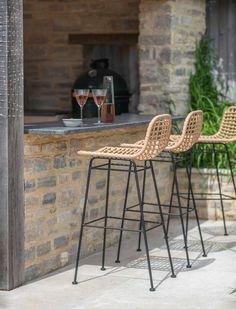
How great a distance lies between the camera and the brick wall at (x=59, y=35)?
32.8 ft

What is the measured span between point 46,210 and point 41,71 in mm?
4230

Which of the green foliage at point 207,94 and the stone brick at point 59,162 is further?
the green foliage at point 207,94

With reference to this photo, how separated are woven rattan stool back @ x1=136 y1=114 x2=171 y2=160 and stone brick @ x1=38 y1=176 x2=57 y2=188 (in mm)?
773

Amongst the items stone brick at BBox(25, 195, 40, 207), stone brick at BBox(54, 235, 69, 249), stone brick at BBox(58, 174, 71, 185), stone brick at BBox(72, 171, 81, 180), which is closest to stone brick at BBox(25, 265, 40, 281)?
stone brick at BBox(54, 235, 69, 249)

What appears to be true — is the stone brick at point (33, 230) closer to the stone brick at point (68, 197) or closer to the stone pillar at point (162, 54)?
the stone brick at point (68, 197)

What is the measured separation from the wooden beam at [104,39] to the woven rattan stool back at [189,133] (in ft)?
11.1

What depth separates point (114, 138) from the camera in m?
7.55

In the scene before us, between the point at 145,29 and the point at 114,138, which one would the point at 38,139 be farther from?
the point at 145,29

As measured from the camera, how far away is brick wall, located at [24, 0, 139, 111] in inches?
394

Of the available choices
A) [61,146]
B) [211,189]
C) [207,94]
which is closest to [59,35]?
[207,94]

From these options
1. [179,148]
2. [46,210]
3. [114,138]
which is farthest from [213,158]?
[46,210]

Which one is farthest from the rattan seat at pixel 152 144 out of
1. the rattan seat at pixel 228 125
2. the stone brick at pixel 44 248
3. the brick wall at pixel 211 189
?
the brick wall at pixel 211 189

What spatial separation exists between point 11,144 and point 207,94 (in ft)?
12.6

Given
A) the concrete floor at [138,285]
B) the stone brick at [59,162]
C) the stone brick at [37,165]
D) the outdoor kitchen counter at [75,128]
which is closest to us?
the concrete floor at [138,285]
